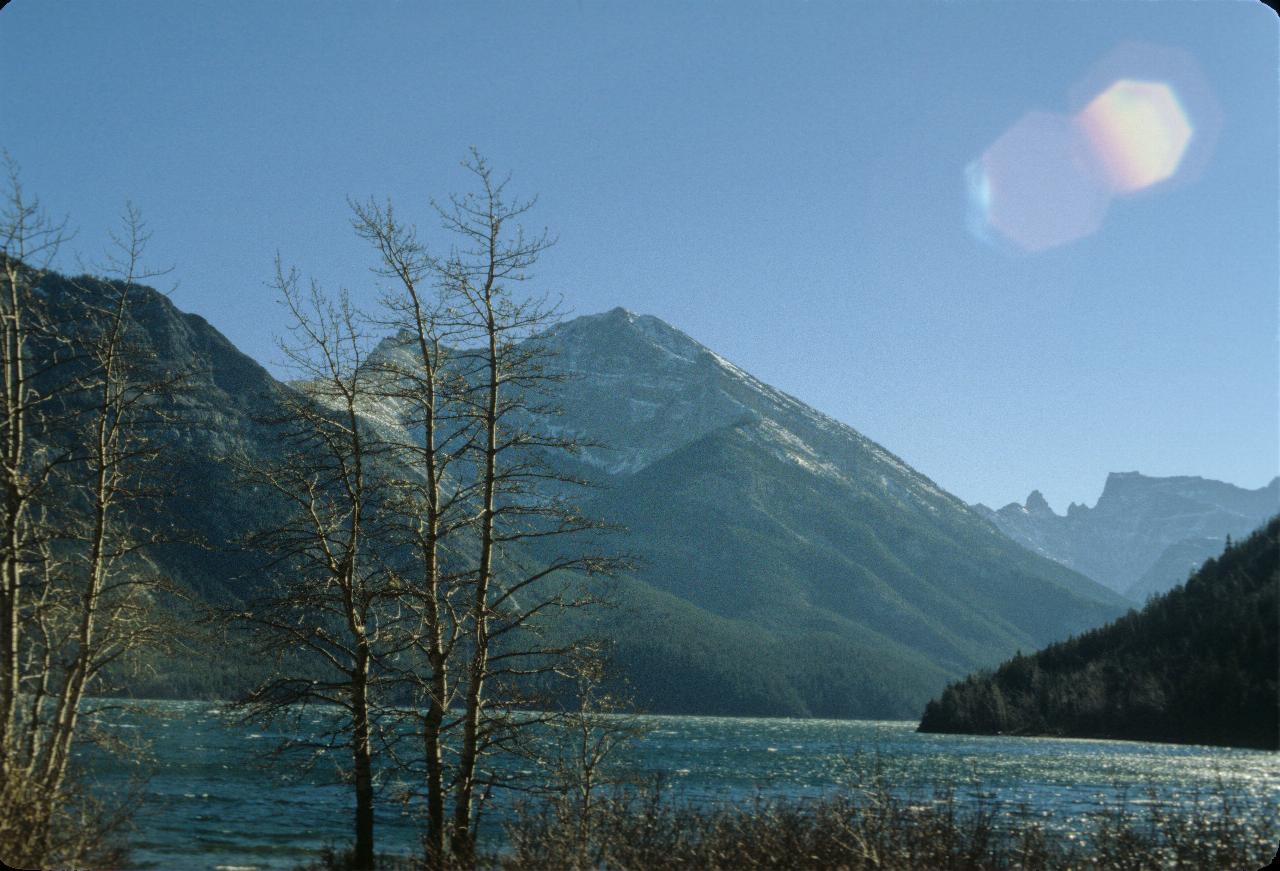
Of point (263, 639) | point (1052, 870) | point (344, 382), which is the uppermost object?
point (344, 382)

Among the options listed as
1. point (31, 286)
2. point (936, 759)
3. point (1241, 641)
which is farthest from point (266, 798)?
point (1241, 641)

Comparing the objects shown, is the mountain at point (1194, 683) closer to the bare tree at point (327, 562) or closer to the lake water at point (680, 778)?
the lake water at point (680, 778)

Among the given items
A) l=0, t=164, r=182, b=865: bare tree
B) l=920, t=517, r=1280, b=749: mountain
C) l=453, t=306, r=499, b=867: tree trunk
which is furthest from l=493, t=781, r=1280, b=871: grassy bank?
l=920, t=517, r=1280, b=749: mountain

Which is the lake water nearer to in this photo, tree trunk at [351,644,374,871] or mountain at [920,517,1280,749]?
tree trunk at [351,644,374,871]

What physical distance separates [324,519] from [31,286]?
295 inches

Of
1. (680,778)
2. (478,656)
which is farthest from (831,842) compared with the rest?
(680,778)

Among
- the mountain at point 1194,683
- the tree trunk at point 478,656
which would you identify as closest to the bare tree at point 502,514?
the tree trunk at point 478,656

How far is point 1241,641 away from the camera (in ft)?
564

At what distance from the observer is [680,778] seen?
8425 cm

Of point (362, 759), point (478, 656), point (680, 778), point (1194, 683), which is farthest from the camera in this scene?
point (1194, 683)

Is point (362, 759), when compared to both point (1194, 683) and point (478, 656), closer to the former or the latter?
point (478, 656)

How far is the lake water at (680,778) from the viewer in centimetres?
3538

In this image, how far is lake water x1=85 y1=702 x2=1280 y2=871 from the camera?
35375mm

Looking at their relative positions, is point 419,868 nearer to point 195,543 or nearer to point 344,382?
point 195,543
